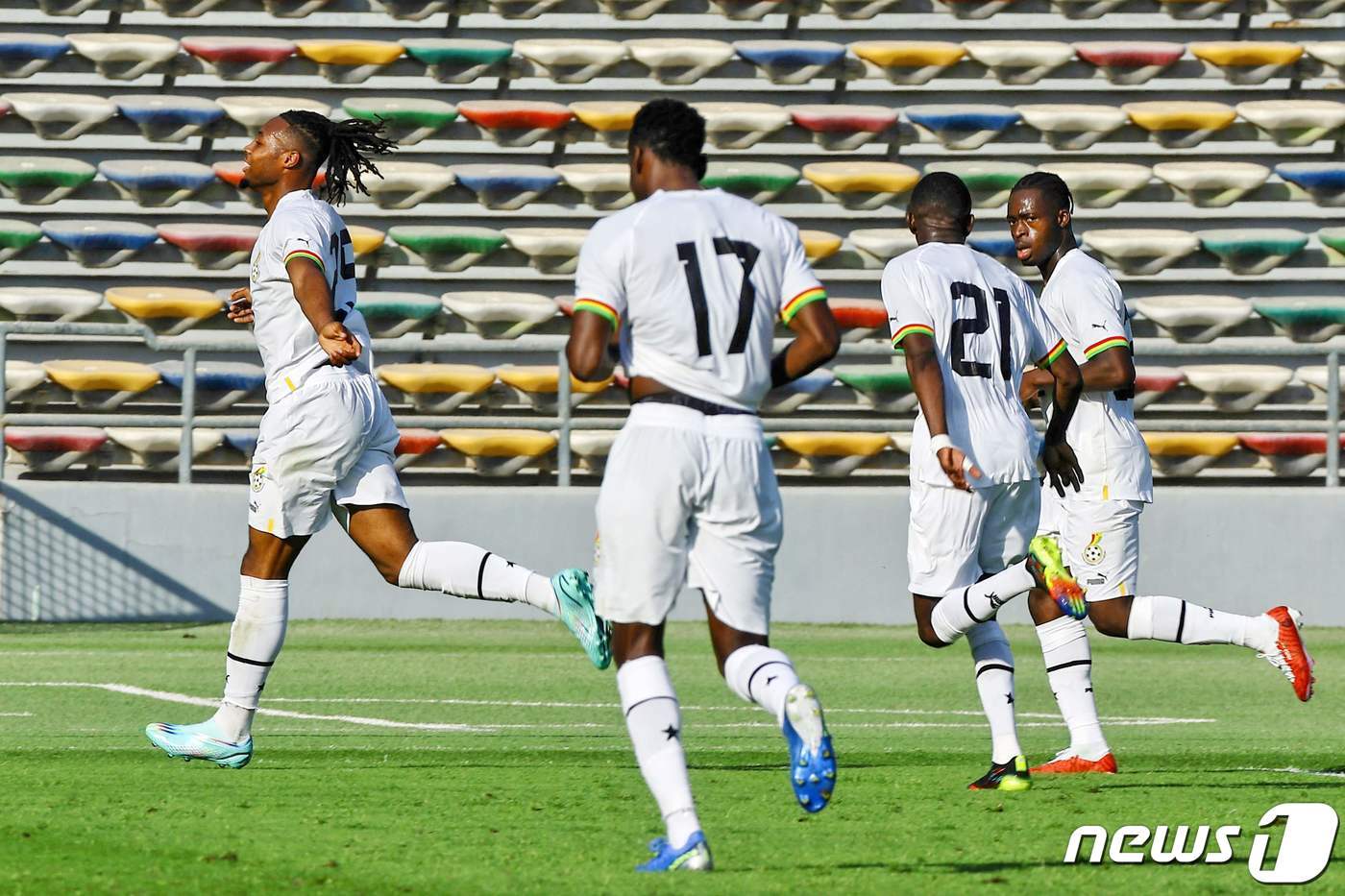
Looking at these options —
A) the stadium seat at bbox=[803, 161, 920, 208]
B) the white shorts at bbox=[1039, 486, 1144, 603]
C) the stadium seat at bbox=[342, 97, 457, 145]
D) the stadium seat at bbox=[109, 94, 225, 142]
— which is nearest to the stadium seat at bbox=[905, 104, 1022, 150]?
the stadium seat at bbox=[803, 161, 920, 208]

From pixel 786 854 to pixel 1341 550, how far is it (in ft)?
31.3

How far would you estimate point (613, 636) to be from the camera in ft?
15.1

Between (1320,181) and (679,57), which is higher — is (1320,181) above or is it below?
below

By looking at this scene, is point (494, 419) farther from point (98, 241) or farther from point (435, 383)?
point (98, 241)

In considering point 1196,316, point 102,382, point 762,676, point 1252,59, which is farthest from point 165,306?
point 762,676

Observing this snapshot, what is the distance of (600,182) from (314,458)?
10110 mm

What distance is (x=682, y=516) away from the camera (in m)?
4.46

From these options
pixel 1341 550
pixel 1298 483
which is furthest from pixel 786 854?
pixel 1298 483

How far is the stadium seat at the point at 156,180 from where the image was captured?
16.1 metres

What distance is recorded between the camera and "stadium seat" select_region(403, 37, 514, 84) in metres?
16.8

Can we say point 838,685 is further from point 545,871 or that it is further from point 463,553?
point 545,871

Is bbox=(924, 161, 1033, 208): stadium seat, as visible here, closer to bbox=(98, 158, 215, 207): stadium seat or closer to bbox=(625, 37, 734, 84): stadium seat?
bbox=(625, 37, 734, 84): stadium seat

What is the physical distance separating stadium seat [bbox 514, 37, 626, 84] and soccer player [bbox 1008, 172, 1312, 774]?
401 inches

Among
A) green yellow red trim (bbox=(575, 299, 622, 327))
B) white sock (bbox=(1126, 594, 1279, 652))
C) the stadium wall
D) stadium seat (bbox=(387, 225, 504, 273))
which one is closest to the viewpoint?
green yellow red trim (bbox=(575, 299, 622, 327))
